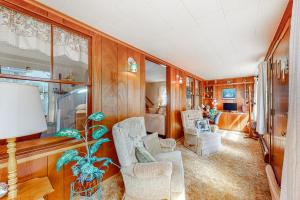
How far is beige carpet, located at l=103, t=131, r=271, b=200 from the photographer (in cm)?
184

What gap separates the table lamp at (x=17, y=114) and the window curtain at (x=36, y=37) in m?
0.88

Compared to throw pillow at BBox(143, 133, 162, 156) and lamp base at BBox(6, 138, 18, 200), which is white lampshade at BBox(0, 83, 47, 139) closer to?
lamp base at BBox(6, 138, 18, 200)

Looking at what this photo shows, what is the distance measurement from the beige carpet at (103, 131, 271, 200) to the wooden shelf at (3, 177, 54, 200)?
0.87 m

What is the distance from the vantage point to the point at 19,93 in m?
0.87

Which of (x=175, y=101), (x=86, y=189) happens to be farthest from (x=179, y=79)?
(x=86, y=189)

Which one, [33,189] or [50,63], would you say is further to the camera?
[50,63]

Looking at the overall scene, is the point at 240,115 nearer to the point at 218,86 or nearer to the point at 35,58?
→ the point at 218,86

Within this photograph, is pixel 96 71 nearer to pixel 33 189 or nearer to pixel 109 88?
pixel 109 88

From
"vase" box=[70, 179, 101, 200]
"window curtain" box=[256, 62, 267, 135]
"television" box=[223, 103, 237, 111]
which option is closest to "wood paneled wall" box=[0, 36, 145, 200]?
"vase" box=[70, 179, 101, 200]

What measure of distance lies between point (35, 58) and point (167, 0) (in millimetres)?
2338

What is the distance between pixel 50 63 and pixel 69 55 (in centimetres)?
27

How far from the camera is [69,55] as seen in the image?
1812 mm

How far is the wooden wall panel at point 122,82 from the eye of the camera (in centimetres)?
238

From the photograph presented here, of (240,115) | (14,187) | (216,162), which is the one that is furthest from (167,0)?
(240,115)
